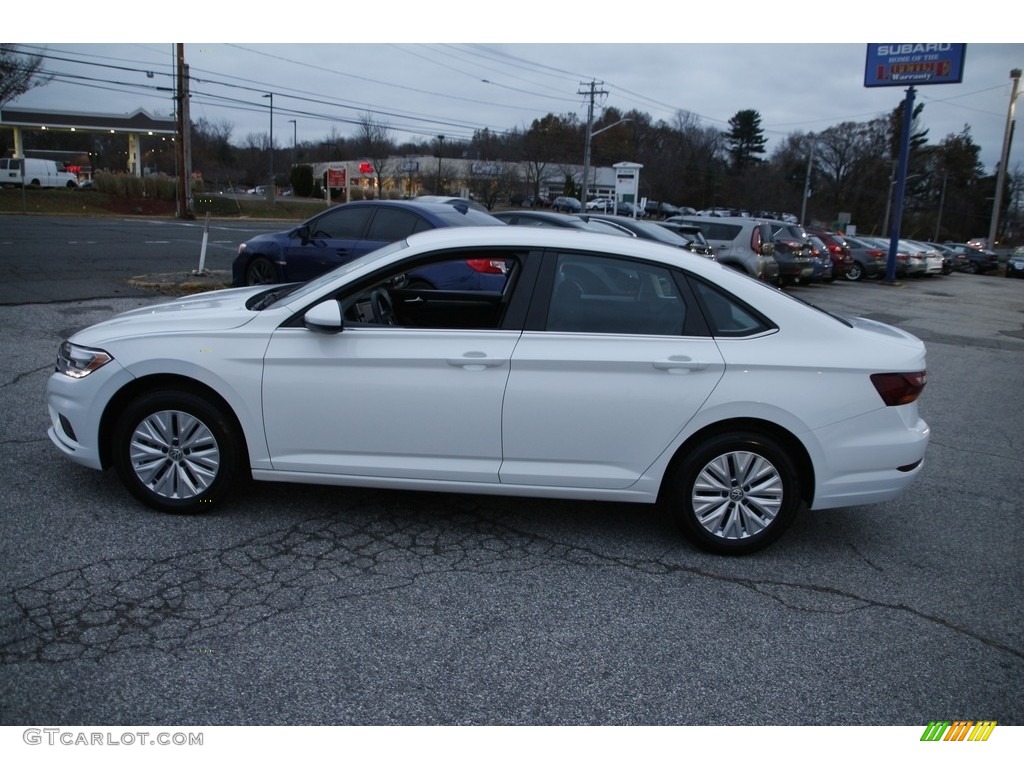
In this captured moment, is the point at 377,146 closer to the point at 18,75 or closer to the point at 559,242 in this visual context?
the point at 18,75

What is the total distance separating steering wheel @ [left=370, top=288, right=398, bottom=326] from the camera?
4.60 meters

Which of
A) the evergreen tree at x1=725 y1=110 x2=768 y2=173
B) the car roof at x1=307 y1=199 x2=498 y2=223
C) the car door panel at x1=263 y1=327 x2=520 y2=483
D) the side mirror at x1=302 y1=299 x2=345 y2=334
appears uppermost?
the evergreen tree at x1=725 y1=110 x2=768 y2=173

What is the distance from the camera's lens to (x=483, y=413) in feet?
13.7

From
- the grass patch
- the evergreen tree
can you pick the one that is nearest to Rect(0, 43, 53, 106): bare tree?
the grass patch

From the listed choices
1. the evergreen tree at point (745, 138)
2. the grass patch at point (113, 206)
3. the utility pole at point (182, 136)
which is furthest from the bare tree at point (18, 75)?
the evergreen tree at point (745, 138)

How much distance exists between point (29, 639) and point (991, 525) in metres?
5.28

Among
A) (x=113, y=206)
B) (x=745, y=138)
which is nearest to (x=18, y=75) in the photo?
(x=113, y=206)

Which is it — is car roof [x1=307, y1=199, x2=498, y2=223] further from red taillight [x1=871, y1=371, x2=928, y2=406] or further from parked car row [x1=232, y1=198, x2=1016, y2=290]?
red taillight [x1=871, y1=371, x2=928, y2=406]

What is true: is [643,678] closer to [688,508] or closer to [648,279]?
[688,508]

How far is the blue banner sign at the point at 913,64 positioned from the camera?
2347cm

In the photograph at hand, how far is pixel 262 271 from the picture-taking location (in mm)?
11836

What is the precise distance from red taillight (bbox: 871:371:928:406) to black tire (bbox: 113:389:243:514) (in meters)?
3.46

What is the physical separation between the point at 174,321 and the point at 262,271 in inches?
303
